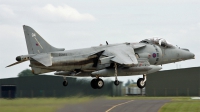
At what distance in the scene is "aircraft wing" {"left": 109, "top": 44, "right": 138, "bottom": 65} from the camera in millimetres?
40719

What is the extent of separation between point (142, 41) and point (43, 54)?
8617 mm

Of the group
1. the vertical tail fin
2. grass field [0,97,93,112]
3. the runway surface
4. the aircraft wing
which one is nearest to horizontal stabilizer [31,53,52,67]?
the vertical tail fin

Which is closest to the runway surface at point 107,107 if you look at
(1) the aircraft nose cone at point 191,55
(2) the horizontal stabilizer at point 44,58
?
(2) the horizontal stabilizer at point 44,58

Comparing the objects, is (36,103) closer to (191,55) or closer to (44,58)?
(44,58)

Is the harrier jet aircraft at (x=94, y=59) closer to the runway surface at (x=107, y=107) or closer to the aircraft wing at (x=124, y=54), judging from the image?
the aircraft wing at (x=124, y=54)

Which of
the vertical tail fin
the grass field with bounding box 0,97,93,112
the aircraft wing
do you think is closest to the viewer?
the aircraft wing

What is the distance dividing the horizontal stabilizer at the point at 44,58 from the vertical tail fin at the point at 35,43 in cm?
88

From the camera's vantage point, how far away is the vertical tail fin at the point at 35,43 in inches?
1626

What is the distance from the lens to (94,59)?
4216 centimetres

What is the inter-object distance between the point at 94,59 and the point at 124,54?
2.37m

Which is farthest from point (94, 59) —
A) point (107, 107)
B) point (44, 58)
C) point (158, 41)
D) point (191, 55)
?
point (107, 107)

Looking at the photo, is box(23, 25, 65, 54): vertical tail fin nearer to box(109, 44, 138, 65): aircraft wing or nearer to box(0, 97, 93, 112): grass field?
box(109, 44, 138, 65): aircraft wing

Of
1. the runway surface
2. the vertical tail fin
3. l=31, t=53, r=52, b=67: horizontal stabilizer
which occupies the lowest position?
the runway surface

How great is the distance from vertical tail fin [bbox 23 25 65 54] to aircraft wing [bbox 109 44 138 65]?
15.3 feet
